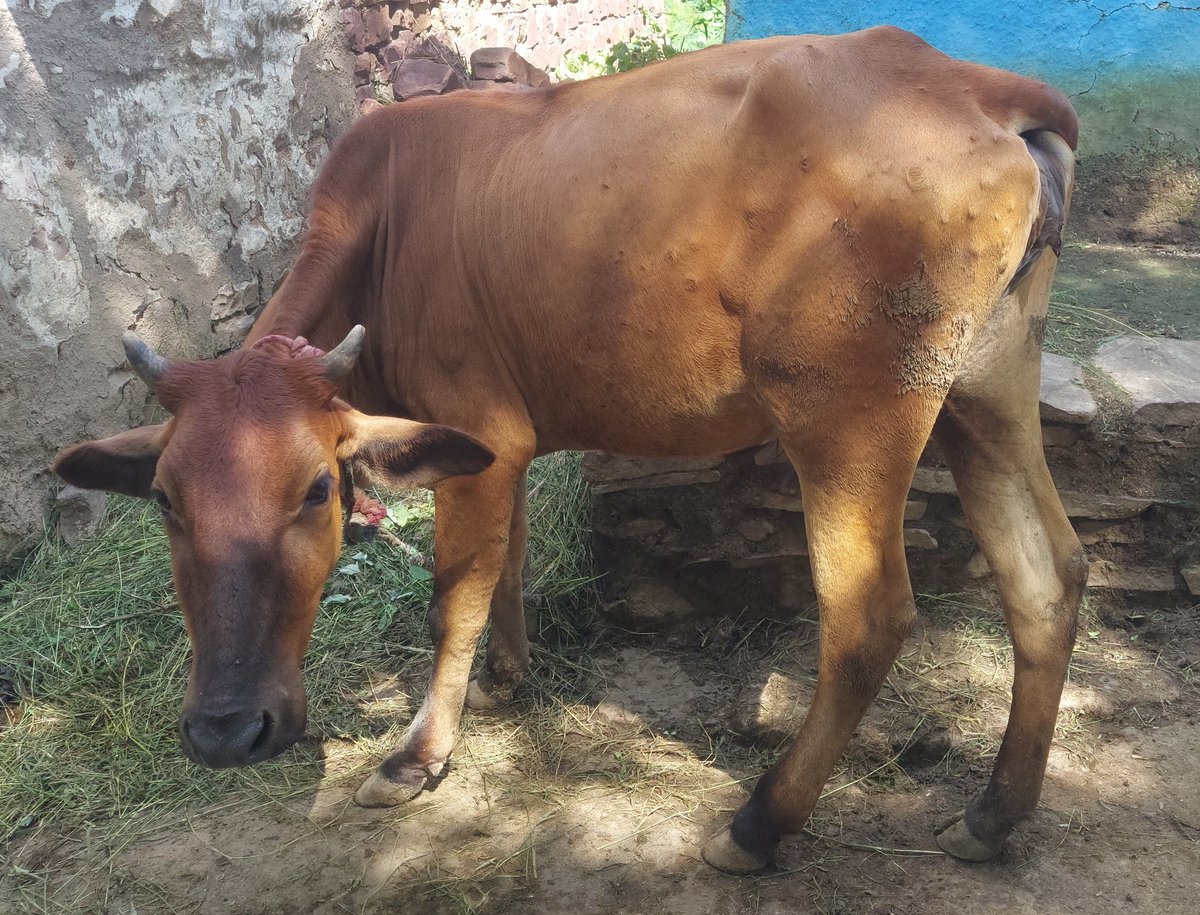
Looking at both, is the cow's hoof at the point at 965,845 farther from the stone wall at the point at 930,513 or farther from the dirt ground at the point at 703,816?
the stone wall at the point at 930,513

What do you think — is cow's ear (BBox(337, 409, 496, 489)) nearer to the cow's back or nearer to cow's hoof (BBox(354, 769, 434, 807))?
the cow's back

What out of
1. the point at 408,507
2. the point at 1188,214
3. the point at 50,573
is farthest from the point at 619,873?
the point at 1188,214

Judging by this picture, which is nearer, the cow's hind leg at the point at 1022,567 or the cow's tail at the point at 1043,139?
the cow's tail at the point at 1043,139

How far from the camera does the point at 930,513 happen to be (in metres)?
4.45

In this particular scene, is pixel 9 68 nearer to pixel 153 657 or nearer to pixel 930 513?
pixel 153 657

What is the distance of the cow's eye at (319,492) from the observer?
9.00 ft

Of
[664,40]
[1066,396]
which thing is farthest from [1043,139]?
[664,40]

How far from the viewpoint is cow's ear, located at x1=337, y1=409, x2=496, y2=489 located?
9.58ft

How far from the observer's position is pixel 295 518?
2697 millimetres

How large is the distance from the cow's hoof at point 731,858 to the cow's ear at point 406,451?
1337mm

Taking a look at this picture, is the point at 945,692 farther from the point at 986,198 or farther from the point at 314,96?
the point at 314,96

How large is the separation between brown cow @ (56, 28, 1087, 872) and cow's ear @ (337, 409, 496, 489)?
0.04ft

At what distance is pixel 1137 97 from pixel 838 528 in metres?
6.21

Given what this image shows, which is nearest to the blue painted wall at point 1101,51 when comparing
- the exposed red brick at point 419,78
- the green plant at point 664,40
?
the green plant at point 664,40
